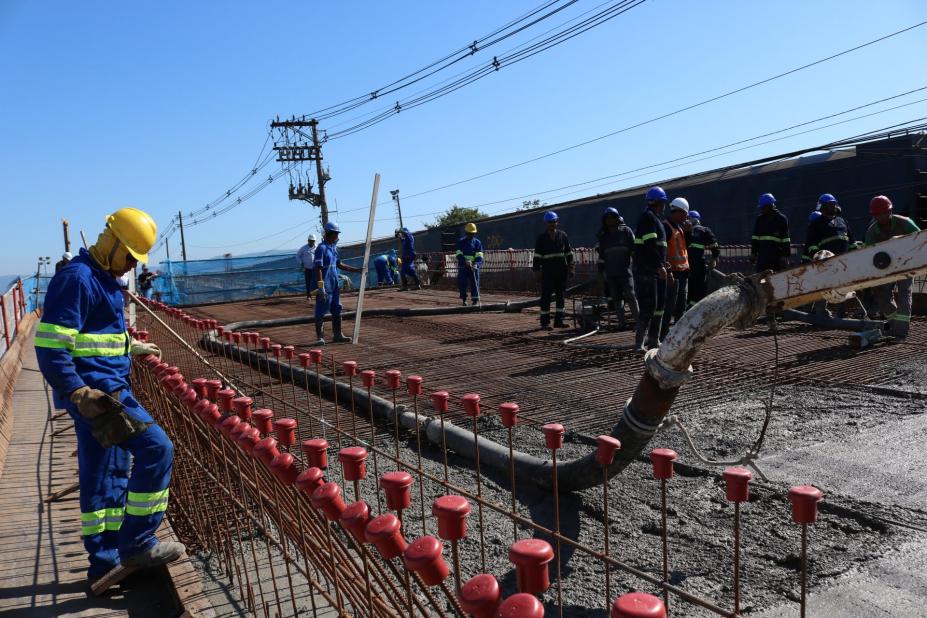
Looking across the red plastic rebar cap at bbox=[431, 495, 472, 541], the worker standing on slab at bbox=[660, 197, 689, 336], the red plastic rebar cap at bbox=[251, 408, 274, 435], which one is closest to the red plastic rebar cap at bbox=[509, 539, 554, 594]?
the red plastic rebar cap at bbox=[431, 495, 472, 541]

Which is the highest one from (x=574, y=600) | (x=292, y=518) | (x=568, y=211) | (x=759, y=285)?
(x=568, y=211)

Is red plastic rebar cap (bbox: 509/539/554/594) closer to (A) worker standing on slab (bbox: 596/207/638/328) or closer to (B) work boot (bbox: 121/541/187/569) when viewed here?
(B) work boot (bbox: 121/541/187/569)

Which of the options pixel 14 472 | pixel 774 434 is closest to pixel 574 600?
pixel 774 434

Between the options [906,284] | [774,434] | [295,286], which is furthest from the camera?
[295,286]

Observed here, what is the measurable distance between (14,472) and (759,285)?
519 cm

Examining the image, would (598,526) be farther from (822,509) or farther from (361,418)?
(361,418)

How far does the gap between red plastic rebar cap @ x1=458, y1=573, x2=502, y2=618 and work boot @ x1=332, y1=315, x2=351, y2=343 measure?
28.1 ft

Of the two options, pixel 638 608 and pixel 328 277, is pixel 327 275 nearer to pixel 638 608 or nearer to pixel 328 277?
pixel 328 277

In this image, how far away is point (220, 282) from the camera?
24109 millimetres

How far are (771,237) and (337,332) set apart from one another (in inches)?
240

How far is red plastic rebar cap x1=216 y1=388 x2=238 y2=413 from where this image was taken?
350 cm

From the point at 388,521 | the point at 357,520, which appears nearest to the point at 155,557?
the point at 357,520

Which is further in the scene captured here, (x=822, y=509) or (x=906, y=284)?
(x=906, y=284)

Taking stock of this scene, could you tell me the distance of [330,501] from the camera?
185cm
